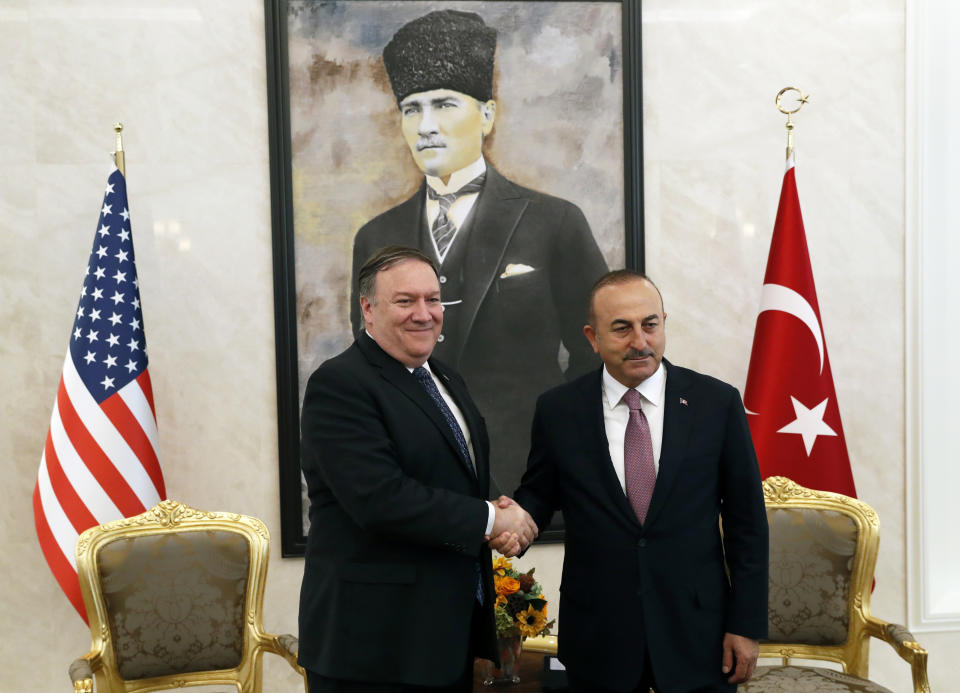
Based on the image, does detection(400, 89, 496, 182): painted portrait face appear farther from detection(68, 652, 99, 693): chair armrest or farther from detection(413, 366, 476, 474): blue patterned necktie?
detection(68, 652, 99, 693): chair armrest

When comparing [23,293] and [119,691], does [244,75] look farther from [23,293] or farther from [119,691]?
[119,691]

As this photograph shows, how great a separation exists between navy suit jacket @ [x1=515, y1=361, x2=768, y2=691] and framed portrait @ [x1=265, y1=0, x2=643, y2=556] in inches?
67.4

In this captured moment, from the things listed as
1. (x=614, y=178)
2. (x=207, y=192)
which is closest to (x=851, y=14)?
(x=614, y=178)

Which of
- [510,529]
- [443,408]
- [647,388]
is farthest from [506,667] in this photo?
[647,388]

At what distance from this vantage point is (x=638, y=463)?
2.26m

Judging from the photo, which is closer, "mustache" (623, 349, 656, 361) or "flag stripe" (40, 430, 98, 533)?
"mustache" (623, 349, 656, 361)

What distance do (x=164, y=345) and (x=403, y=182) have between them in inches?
51.6

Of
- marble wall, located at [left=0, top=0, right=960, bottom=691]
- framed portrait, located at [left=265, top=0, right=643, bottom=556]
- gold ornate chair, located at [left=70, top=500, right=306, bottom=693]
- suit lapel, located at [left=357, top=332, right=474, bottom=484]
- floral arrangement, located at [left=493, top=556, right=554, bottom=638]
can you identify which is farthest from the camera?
framed portrait, located at [left=265, top=0, right=643, bottom=556]

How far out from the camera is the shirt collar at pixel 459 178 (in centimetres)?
403

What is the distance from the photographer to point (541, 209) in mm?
4066

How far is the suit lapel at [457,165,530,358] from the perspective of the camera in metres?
4.02

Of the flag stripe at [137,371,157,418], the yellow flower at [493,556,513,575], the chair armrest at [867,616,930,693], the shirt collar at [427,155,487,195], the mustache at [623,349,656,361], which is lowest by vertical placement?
the chair armrest at [867,616,930,693]

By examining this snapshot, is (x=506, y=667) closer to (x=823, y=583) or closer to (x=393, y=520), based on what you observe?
(x=393, y=520)

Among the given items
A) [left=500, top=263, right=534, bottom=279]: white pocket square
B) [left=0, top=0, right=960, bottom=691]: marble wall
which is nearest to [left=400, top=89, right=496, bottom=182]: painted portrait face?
[left=500, top=263, right=534, bottom=279]: white pocket square
